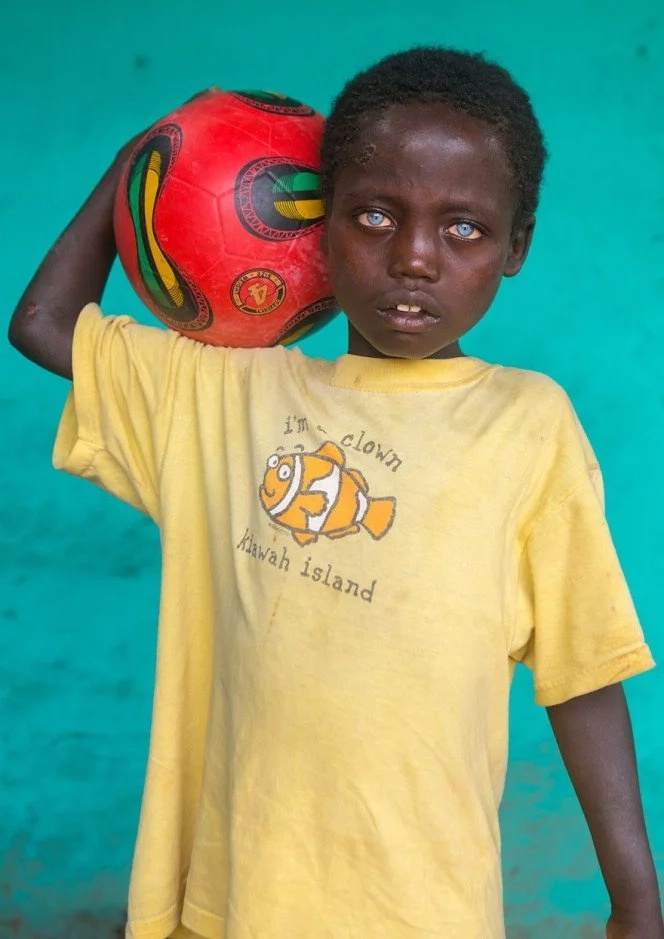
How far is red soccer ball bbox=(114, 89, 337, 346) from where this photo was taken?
1.63m

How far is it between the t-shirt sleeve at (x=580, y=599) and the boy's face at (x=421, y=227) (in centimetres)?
26

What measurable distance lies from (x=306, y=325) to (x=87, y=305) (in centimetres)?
31

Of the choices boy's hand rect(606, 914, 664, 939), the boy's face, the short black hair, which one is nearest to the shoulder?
the boy's face

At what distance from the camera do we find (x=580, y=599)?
1.58m

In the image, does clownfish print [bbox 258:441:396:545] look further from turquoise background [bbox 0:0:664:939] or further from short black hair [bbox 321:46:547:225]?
turquoise background [bbox 0:0:664:939]

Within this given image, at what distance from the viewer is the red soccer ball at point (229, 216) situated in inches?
64.2

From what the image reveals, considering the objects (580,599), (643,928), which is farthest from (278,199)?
(643,928)

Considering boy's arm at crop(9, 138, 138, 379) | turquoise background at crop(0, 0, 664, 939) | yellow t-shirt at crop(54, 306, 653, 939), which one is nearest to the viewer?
yellow t-shirt at crop(54, 306, 653, 939)

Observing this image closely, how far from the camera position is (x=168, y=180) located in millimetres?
1642

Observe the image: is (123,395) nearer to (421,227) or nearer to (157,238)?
(157,238)


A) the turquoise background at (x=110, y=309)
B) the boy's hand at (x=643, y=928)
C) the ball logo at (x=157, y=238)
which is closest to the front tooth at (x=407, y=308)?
the ball logo at (x=157, y=238)

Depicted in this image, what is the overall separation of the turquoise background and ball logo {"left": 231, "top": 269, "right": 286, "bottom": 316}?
134cm

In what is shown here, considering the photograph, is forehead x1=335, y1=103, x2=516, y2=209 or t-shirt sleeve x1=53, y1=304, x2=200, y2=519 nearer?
forehead x1=335, y1=103, x2=516, y2=209

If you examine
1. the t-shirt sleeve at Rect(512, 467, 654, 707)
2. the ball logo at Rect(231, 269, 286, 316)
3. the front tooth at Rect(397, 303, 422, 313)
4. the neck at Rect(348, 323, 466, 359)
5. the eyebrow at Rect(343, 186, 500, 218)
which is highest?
the eyebrow at Rect(343, 186, 500, 218)
